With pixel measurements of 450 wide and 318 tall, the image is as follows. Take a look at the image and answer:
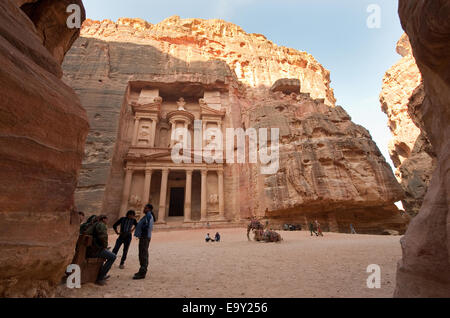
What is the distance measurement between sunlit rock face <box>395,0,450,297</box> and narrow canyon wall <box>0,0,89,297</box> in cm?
404

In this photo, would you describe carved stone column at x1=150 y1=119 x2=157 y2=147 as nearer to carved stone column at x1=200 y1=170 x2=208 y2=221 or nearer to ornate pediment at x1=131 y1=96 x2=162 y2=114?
ornate pediment at x1=131 y1=96 x2=162 y2=114

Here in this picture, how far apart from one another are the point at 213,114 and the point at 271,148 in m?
9.64

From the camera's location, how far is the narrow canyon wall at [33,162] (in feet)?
7.38

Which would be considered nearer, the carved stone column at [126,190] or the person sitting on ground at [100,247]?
the person sitting on ground at [100,247]

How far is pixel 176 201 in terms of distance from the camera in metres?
23.0

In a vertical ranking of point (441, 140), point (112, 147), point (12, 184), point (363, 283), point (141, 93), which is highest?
point (141, 93)

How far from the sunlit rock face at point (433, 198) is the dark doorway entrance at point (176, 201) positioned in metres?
21.8

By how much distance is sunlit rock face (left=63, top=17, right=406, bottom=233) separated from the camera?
15781 millimetres

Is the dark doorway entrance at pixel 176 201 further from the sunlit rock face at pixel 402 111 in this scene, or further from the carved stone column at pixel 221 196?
the sunlit rock face at pixel 402 111

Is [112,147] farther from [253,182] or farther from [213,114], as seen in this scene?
[253,182]

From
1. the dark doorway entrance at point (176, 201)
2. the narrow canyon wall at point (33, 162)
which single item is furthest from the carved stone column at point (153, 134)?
the narrow canyon wall at point (33, 162)

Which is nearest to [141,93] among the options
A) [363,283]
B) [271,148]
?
[271,148]

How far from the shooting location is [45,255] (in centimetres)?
244

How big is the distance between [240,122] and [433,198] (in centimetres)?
2210
